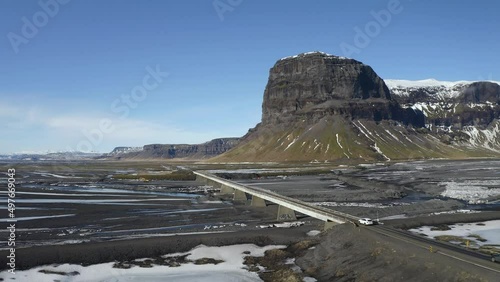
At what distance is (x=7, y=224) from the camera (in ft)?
203

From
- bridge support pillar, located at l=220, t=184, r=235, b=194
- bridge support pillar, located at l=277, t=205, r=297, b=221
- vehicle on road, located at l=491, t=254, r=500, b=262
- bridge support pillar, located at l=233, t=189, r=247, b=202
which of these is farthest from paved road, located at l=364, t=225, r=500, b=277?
bridge support pillar, located at l=220, t=184, r=235, b=194

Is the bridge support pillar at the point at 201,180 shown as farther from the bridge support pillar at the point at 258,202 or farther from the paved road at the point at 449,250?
the paved road at the point at 449,250

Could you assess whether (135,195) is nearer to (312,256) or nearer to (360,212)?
(360,212)

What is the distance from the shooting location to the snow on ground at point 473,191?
8707 centimetres

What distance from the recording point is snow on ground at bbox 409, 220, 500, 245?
49403 mm

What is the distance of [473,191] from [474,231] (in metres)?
50.2

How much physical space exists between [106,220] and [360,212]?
44.7 metres

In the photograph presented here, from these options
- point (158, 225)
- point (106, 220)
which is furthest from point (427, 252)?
point (106, 220)

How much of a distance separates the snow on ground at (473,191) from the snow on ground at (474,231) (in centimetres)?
2657

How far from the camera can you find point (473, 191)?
321 feet

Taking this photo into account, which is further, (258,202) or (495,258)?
(258,202)

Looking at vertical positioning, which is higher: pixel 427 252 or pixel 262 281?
pixel 427 252

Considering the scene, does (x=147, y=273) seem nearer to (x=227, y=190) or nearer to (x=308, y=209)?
(x=308, y=209)

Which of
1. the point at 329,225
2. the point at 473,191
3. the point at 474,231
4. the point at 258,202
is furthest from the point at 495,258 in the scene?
the point at 473,191
